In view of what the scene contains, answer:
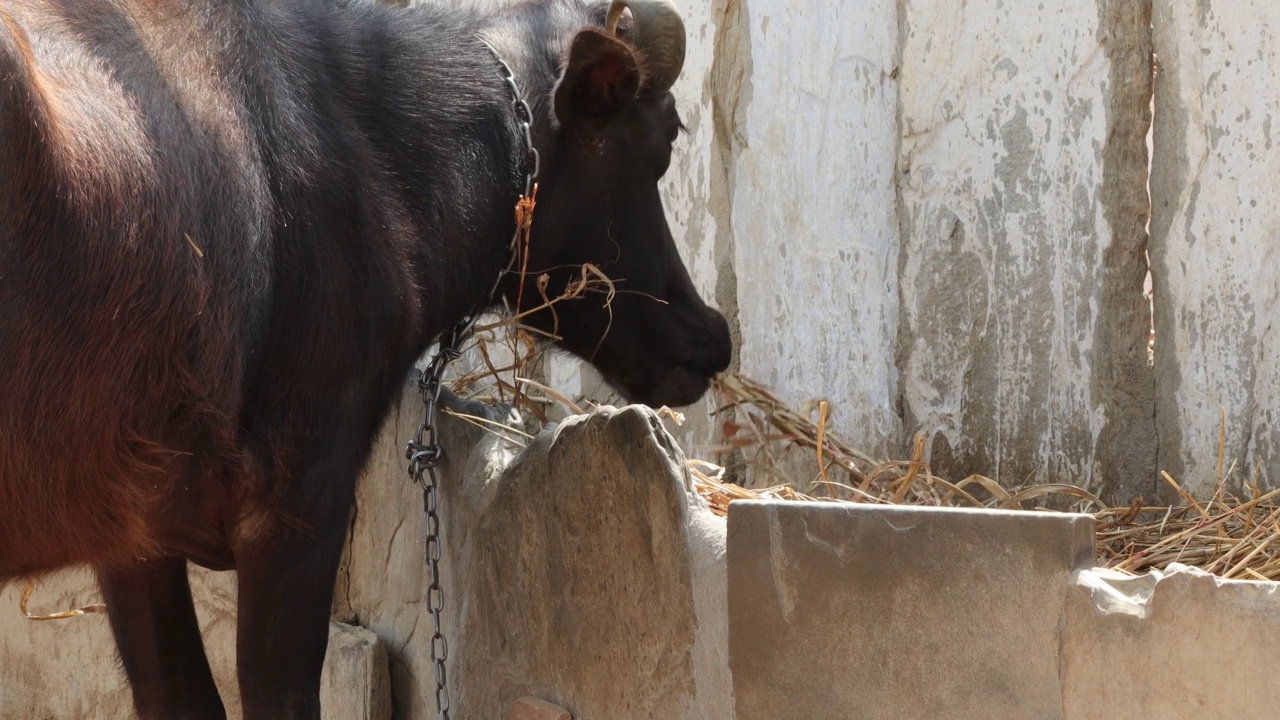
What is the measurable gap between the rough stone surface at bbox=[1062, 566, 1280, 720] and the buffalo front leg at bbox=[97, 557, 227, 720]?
2.10m

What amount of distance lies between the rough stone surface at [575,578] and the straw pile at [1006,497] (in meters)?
0.20

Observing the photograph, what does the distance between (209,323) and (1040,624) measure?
1577mm

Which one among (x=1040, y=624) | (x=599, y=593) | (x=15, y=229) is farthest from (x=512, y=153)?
(x=1040, y=624)

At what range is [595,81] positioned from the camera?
3543 mm

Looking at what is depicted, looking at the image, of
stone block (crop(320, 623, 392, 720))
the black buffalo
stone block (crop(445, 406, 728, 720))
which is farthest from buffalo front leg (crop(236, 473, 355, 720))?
stone block (crop(320, 623, 392, 720))

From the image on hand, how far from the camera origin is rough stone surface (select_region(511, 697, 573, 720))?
303 cm

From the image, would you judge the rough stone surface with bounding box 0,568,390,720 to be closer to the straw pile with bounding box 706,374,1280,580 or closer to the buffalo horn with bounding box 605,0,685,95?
the straw pile with bounding box 706,374,1280,580

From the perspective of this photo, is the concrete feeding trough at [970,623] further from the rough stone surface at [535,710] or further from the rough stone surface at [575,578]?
the rough stone surface at [535,710]

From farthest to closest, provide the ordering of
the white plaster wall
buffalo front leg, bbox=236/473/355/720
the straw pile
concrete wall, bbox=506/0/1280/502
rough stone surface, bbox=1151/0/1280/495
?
the white plaster wall < concrete wall, bbox=506/0/1280/502 < rough stone surface, bbox=1151/0/1280/495 < buffalo front leg, bbox=236/473/355/720 < the straw pile

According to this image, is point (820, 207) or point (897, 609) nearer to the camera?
point (897, 609)

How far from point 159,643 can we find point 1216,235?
8.54 feet

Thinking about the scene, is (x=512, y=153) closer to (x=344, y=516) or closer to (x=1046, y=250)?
(x=344, y=516)

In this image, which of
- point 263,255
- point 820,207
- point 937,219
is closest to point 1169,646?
point 263,255

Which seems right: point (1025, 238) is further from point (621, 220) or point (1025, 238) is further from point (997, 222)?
point (621, 220)
